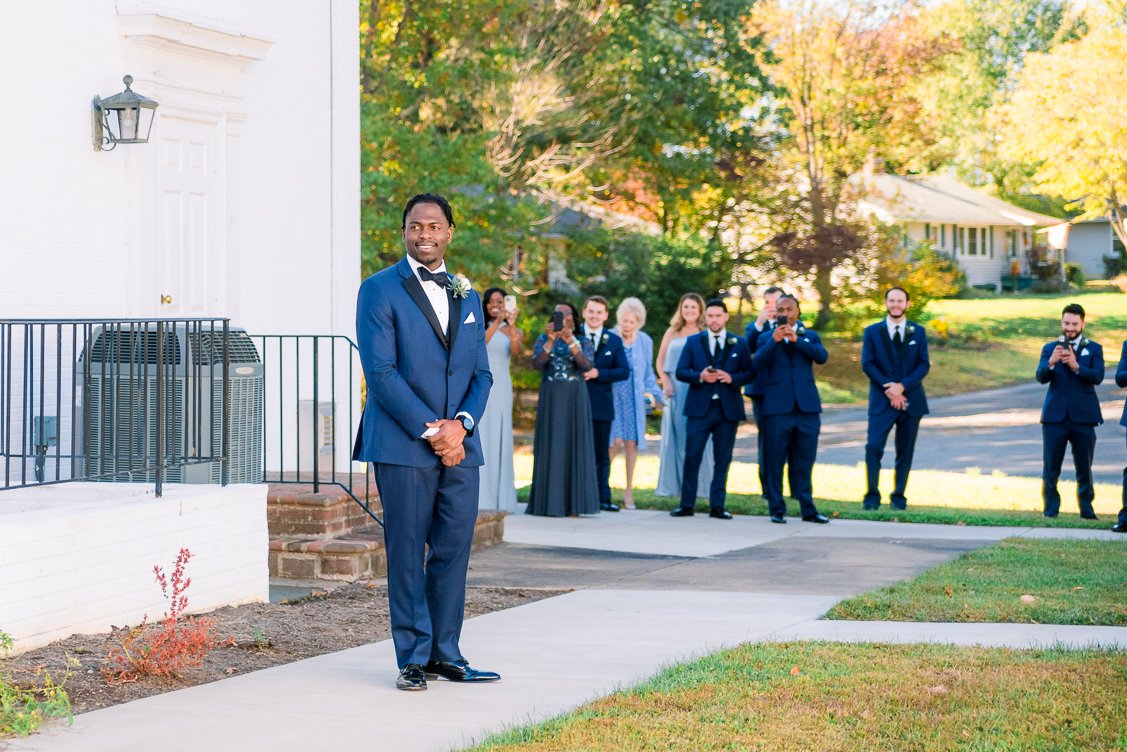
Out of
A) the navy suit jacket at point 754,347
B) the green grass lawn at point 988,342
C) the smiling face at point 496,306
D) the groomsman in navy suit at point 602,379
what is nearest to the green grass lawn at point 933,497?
the groomsman in navy suit at point 602,379

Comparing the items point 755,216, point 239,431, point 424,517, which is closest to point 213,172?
point 239,431

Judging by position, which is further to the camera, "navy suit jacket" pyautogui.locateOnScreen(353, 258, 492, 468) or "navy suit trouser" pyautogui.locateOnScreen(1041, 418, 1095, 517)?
A: "navy suit trouser" pyautogui.locateOnScreen(1041, 418, 1095, 517)

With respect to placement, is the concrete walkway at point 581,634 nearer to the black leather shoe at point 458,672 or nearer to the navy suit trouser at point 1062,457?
the black leather shoe at point 458,672

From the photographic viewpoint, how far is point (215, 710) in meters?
5.80

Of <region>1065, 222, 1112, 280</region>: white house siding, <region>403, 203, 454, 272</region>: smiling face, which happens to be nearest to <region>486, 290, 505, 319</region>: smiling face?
<region>403, 203, 454, 272</region>: smiling face

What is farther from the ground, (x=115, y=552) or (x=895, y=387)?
(x=895, y=387)

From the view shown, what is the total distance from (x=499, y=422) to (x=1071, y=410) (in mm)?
5235

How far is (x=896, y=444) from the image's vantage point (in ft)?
46.0

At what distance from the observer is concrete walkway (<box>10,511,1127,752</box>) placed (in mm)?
5480

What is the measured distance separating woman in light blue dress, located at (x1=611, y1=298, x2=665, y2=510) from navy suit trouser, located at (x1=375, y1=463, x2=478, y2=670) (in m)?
7.66

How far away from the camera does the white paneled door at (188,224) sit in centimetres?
1120

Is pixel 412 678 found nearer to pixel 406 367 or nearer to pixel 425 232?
pixel 406 367

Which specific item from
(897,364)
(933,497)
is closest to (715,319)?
(897,364)

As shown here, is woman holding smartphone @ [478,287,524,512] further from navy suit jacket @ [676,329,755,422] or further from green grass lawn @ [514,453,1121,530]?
green grass lawn @ [514,453,1121,530]
